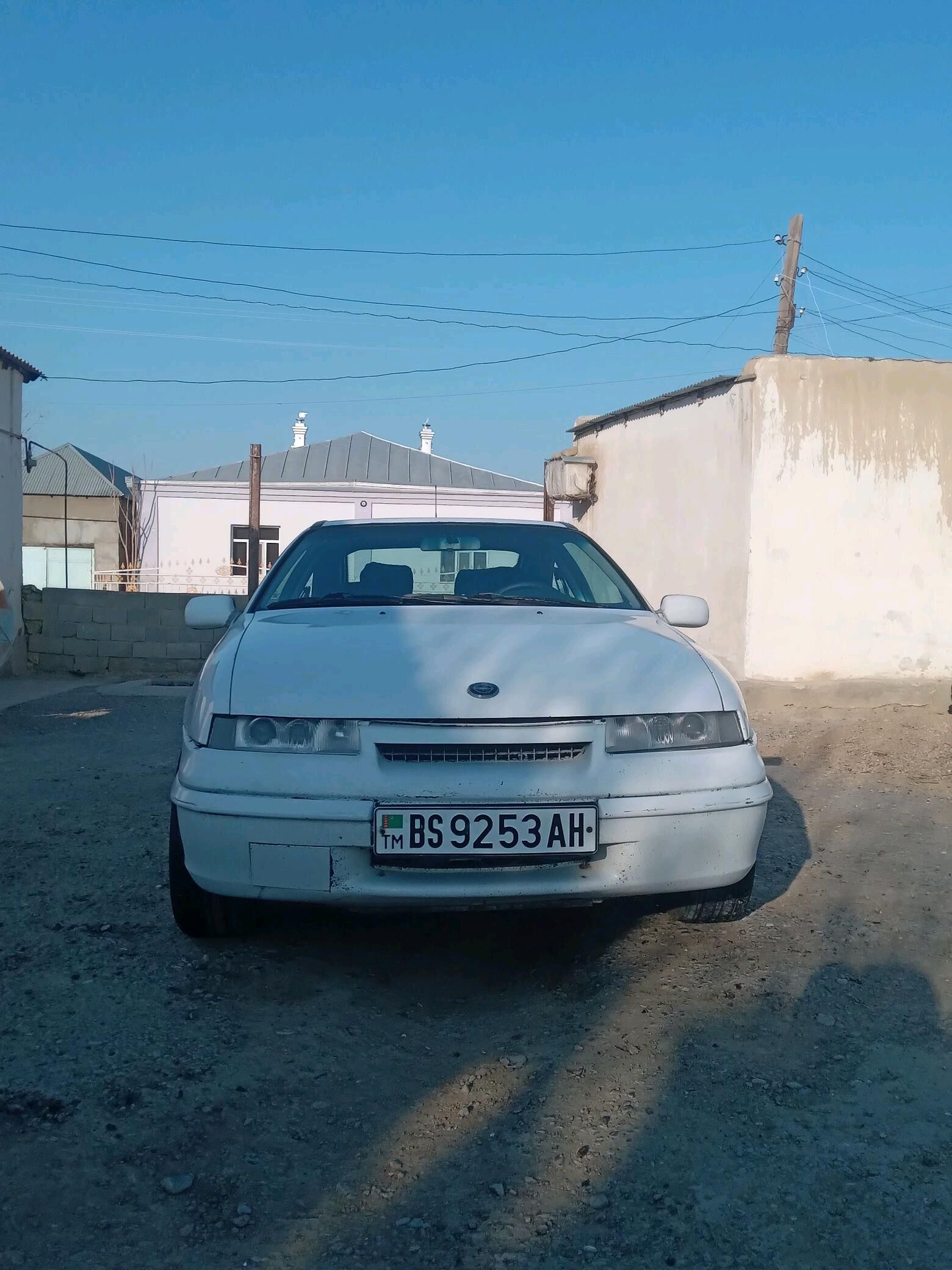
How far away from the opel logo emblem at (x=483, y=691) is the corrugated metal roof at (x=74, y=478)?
29.8 m

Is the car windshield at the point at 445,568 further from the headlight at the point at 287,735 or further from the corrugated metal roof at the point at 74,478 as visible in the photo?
the corrugated metal roof at the point at 74,478

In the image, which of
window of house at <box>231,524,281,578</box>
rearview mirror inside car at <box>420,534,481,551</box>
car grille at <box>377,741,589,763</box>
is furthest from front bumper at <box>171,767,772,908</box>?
window of house at <box>231,524,281,578</box>

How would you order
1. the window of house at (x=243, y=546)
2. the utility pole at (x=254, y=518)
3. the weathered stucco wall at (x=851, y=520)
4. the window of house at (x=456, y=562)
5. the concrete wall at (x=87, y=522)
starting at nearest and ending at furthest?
the window of house at (x=456, y=562) < the weathered stucco wall at (x=851, y=520) < the utility pole at (x=254, y=518) < the concrete wall at (x=87, y=522) < the window of house at (x=243, y=546)

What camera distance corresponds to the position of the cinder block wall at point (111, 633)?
13.1 m

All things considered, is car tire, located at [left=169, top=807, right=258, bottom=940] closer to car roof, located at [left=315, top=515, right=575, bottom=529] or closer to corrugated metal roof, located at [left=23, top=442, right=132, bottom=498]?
car roof, located at [left=315, top=515, right=575, bottom=529]

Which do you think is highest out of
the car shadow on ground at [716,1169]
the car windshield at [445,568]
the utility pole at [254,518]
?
the utility pole at [254,518]

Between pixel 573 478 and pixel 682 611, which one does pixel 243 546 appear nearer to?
pixel 573 478

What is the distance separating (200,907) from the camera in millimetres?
3211

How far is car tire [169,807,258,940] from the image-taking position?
3.16 metres

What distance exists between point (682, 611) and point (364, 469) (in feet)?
101

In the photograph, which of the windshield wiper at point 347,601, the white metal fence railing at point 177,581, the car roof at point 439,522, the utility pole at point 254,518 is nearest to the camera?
the windshield wiper at point 347,601

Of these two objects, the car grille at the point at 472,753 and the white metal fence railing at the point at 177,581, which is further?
the white metal fence railing at the point at 177,581

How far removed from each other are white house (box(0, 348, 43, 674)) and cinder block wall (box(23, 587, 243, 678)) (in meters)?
0.33

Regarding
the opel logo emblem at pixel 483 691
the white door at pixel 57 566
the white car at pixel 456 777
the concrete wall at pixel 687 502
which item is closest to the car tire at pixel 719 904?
the white car at pixel 456 777
